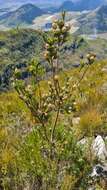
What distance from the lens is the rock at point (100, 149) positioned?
7.64 meters

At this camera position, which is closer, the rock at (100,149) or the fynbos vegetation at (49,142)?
the fynbos vegetation at (49,142)

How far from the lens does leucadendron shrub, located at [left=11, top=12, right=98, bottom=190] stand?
16.9ft

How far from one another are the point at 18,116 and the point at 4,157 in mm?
3254

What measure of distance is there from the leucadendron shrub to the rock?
9.3 inches

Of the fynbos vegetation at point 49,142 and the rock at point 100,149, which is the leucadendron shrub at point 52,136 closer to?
the fynbos vegetation at point 49,142

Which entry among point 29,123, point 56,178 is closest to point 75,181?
point 56,178

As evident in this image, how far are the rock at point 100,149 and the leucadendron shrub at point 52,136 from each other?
235mm

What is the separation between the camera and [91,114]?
32.7 feet

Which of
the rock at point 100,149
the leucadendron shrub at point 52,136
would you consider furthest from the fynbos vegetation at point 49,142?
the rock at point 100,149

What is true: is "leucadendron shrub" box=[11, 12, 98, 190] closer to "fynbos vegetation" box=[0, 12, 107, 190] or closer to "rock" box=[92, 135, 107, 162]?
"fynbos vegetation" box=[0, 12, 107, 190]

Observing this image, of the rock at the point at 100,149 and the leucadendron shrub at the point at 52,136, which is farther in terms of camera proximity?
the rock at the point at 100,149

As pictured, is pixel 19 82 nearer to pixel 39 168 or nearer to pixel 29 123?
pixel 39 168

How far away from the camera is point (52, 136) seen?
234 inches

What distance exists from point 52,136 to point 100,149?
2367mm
